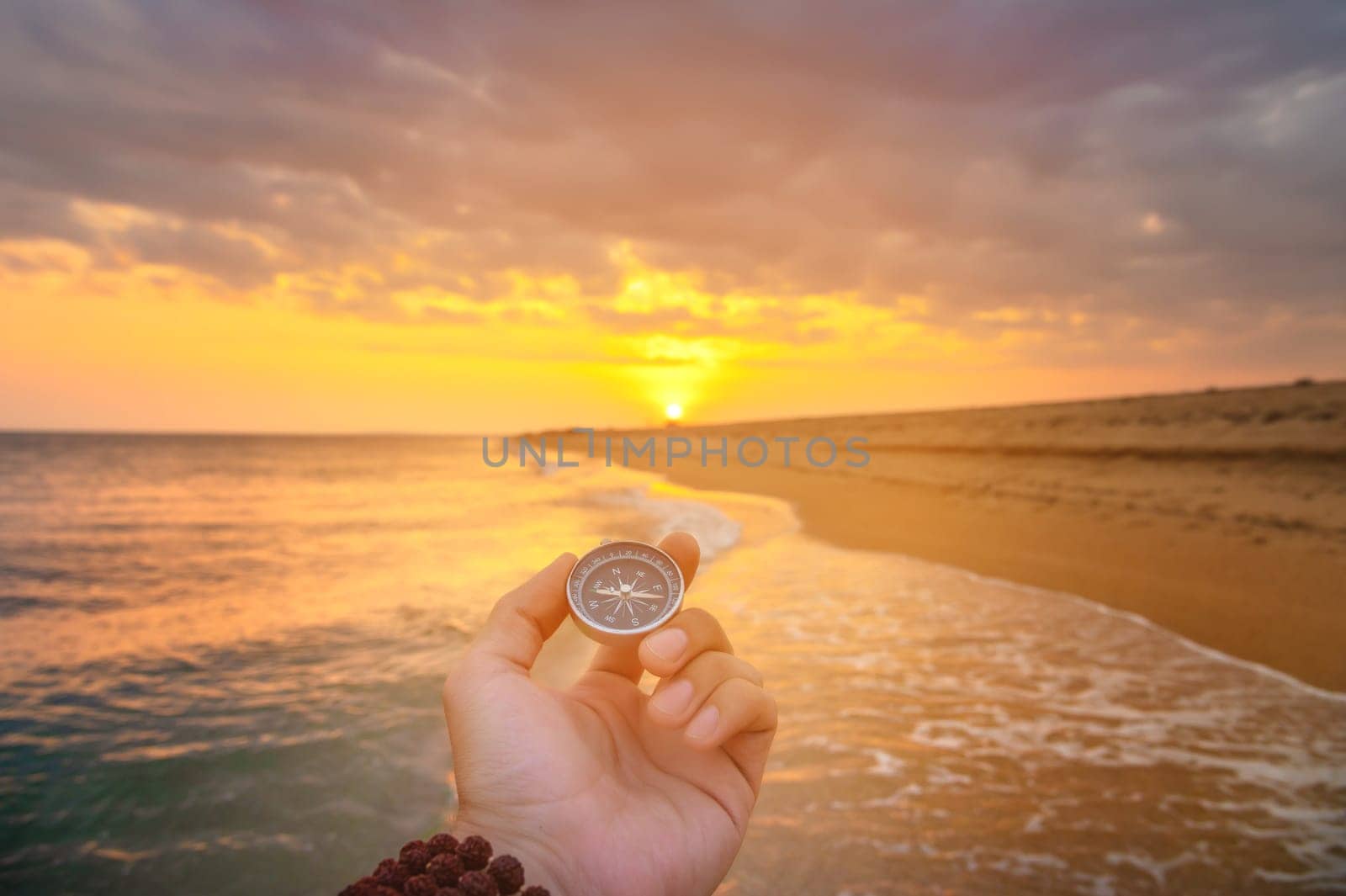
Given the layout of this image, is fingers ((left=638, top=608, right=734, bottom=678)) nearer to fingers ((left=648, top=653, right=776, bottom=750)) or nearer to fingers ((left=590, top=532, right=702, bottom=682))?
fingers ((left=648, top=653, right=776, bottom=750))

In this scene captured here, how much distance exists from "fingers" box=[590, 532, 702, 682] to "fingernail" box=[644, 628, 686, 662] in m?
0.33

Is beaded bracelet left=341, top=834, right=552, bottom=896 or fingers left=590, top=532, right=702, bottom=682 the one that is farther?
fingers left=590, top=532, right=702, bottom=682

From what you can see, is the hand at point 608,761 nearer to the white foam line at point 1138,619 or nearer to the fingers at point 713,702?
the fingers at point 713,702

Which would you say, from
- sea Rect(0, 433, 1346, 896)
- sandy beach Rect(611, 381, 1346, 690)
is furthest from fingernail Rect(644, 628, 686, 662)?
sandy beach Rect(611, 381, 1346, 690)

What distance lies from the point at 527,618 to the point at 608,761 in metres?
0.48

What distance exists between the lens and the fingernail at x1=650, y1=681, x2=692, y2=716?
1929 millimetres

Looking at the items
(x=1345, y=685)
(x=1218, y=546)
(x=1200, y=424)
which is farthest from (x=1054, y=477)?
(x=1345, y=685)

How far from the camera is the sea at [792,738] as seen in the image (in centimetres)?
420

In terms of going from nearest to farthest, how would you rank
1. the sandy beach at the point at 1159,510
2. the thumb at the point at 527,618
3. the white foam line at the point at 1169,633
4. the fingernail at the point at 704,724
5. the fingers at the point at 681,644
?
1. the fingernail at the point at 704,724
2. the fingers at the point at 681,644
3. the thumb at the point at 527,618
4. the white foam line at the point at 1169,633
5. the sandy beach at the point at 1159,510

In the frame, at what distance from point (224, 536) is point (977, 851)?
57.8ft

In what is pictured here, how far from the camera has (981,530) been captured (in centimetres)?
1566

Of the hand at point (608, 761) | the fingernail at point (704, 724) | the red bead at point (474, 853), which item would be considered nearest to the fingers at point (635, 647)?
the hand at point (608, 761)

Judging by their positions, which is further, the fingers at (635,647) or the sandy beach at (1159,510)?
the sandy beach at (1159,510)

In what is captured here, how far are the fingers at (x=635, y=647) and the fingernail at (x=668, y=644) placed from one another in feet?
1.08
